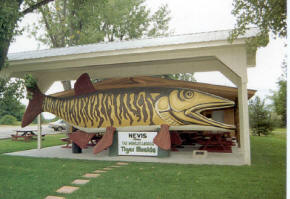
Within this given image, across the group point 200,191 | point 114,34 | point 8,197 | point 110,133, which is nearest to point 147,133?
point 110,133

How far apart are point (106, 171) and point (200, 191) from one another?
264cm

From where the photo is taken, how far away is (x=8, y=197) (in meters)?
4.50

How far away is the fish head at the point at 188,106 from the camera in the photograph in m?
8.12

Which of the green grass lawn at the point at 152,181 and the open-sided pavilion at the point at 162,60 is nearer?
the green grass lawn at the point at 152,181

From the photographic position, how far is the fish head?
26.6 ft

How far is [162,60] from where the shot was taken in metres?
9.20

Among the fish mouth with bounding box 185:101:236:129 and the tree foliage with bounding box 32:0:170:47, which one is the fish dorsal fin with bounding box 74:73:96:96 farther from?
the tree foliage with bounding box 32:0:170:47

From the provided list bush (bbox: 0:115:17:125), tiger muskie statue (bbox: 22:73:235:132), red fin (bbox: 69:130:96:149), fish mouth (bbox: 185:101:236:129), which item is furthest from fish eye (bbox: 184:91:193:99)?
bush (bbox: 0:115:17:125)

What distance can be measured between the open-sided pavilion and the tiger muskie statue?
1044mm

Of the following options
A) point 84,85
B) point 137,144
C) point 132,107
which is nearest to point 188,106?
point 132,107

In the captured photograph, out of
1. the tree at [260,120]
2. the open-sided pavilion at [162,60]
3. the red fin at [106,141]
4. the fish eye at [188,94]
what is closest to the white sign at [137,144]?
the red fin at [106,141]

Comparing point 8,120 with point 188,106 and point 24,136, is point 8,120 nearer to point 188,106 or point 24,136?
point 24,136

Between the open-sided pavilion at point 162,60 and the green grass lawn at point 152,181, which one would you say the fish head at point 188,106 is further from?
the green grass lawn at point 152,181

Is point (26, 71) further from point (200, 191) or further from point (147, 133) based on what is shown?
point (200, 191)
